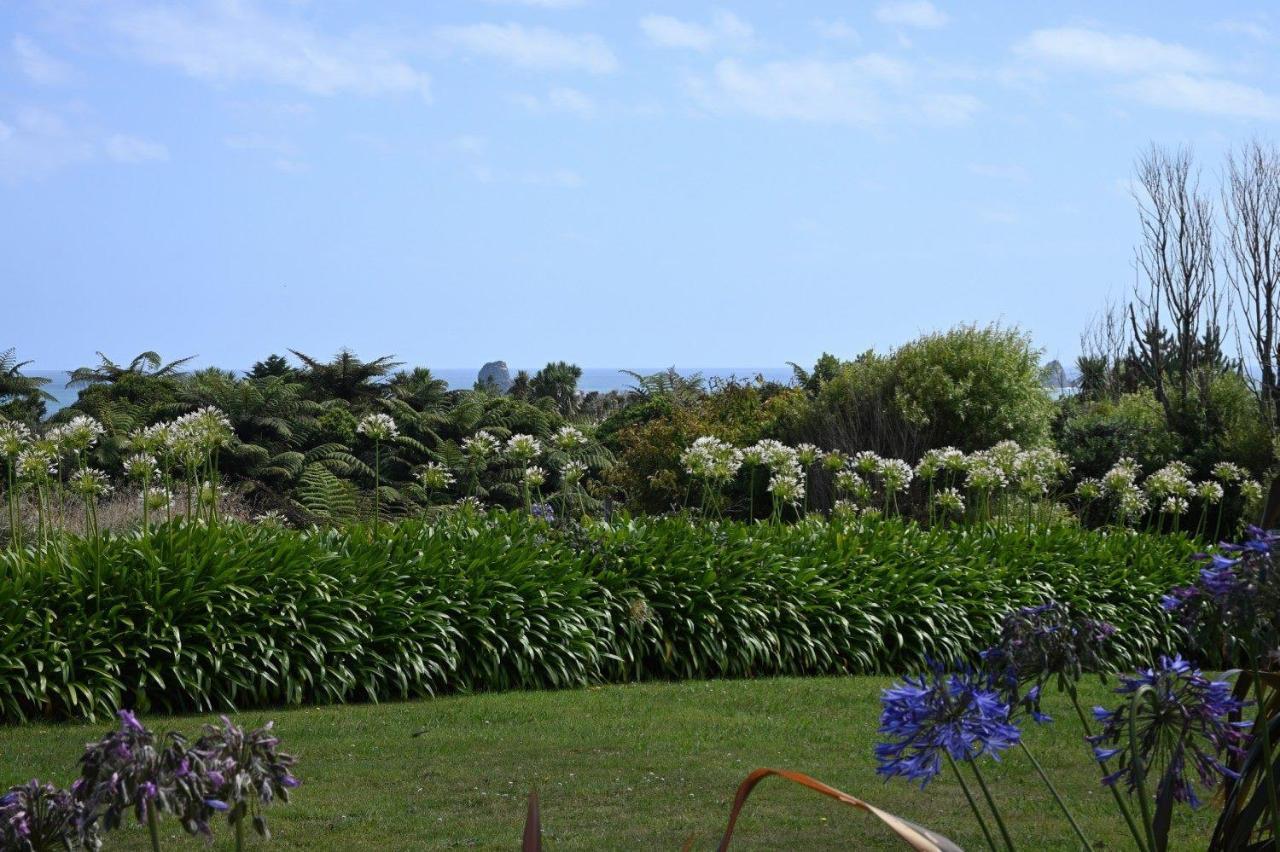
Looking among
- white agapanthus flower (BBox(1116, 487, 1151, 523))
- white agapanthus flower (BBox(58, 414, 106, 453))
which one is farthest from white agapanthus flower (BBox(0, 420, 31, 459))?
white agapanthus flower (BBox(1116, 487, 1151, 523))

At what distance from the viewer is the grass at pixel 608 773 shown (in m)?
5.11

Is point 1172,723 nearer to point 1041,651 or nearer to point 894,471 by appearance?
point 1041,651

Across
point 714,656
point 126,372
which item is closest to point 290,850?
point 714,656

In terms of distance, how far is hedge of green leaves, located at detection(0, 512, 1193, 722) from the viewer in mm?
7102

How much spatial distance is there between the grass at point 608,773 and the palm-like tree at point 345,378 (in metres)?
12.7

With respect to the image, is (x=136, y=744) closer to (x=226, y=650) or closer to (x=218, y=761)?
(x=218, y=761)

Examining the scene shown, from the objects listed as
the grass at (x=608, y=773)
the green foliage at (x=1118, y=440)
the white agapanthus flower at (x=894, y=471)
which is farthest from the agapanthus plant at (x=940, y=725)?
the green foliage at (x=1118, y=440)

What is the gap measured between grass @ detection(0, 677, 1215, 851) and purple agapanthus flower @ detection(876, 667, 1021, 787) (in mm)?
3045

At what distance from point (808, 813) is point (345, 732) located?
8.47 feet

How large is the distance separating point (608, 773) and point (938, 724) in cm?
425

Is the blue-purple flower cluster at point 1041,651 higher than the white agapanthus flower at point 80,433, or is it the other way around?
the white agapanthus flower at point 80,433

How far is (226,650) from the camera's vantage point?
285 inches

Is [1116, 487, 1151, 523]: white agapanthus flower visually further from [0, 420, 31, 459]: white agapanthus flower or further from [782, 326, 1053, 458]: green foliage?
[0, 420, 31, 459]: white agapanthus flower

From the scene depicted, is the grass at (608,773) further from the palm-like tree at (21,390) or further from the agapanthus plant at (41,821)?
the palm-like tree at (21,390)
